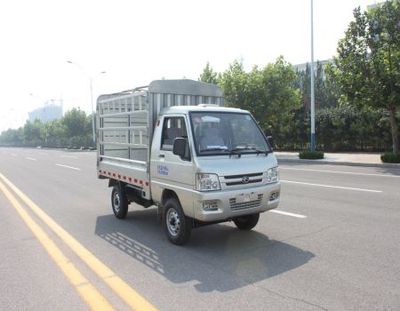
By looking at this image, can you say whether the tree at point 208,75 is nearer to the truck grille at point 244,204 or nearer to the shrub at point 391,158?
the shrub at point 391,158

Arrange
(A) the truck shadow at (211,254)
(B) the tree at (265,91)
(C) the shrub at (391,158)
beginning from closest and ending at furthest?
(A) the truck shadow at (211,254)
(C) the shrub at (391,158)
(B) the tree at (265,91)

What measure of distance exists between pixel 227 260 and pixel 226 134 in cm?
203

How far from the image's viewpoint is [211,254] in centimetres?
605

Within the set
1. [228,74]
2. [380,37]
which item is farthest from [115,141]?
[228,74]

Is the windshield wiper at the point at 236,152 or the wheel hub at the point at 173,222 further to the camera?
the wheel hub at the point at 173,222

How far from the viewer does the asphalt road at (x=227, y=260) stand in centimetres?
442

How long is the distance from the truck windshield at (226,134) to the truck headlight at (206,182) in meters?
0.37

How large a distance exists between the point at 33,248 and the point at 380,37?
19930 mm

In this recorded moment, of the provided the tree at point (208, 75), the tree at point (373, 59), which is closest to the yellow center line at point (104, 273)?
the tree at point (373, 59)

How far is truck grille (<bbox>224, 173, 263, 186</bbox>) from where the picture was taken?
6.10 metres

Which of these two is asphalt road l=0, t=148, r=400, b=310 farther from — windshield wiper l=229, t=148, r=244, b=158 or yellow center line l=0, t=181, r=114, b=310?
windshield wiper l=229, t=148, r=244, b=158

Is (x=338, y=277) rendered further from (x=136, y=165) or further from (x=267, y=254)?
(x=136, y=165)

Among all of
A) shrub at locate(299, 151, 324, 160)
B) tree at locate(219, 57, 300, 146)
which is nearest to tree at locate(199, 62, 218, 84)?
tree at locate(219, 57, 300, 146)

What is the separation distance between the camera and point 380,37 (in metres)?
21.1
